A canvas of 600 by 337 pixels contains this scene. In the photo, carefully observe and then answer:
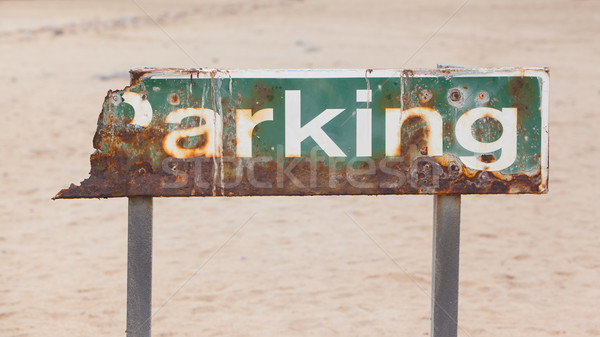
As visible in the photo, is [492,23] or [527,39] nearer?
[527,39]

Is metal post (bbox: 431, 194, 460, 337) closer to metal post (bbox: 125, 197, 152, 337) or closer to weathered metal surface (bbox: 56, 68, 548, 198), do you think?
weathered metal surface (bbox: 56, 68, 548, 198)

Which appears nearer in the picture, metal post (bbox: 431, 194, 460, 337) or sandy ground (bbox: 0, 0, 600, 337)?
metal post (bbox: 431, 194, 460, 337)

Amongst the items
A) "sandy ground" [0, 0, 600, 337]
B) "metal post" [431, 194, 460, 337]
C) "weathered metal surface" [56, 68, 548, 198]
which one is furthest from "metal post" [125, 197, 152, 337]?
"sandy ground" [0, 0, 600, 337]

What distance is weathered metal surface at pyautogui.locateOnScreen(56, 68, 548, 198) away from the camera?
288 cm

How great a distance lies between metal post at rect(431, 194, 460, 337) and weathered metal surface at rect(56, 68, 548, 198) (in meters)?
0.08

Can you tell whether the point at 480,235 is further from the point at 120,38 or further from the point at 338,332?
the point at 120,38

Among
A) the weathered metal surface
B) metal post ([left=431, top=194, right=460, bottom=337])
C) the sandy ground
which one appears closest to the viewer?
the weathered metal surface

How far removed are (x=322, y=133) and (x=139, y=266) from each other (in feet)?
2.61

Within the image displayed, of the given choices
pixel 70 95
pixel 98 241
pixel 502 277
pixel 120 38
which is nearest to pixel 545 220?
pixel 502 277

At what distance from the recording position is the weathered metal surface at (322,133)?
2.88m

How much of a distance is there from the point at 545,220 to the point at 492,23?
12292mm

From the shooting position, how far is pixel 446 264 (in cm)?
300

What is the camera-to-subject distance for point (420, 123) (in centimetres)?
294

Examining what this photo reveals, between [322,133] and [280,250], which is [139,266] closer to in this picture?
[322,133]
